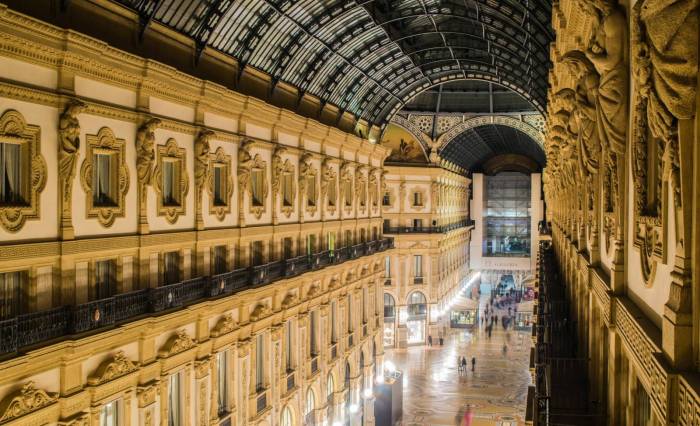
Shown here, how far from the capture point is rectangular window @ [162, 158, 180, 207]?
21.0m

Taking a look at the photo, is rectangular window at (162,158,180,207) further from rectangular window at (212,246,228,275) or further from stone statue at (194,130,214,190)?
rectangular window at (212,246,228,275)

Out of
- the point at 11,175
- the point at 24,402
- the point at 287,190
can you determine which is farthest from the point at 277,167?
the point at 24,402

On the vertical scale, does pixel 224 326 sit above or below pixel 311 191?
below

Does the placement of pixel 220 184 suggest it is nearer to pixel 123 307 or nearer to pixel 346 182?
pixel 123 307

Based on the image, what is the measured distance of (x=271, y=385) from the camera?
92.6 feet

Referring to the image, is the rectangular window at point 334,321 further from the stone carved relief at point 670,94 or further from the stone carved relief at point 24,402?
the stone carved relief at point 670,94

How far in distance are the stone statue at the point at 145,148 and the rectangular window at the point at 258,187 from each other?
8.68 metres

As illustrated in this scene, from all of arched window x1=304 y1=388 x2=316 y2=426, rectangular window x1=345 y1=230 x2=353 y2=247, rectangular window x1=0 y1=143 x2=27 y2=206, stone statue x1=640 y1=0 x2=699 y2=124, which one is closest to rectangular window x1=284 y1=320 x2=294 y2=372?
arched window x1=304 y1=388 x2=316 y2=426

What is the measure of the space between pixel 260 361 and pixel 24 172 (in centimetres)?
1524

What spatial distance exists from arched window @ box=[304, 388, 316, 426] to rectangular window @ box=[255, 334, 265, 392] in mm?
5570

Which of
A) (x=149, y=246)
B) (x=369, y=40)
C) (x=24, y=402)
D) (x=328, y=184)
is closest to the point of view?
(x=24, y=402)

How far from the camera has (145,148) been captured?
1886 centimetres

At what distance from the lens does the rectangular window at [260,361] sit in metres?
27.5

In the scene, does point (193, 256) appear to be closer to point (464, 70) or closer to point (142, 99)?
point (142, 99)
